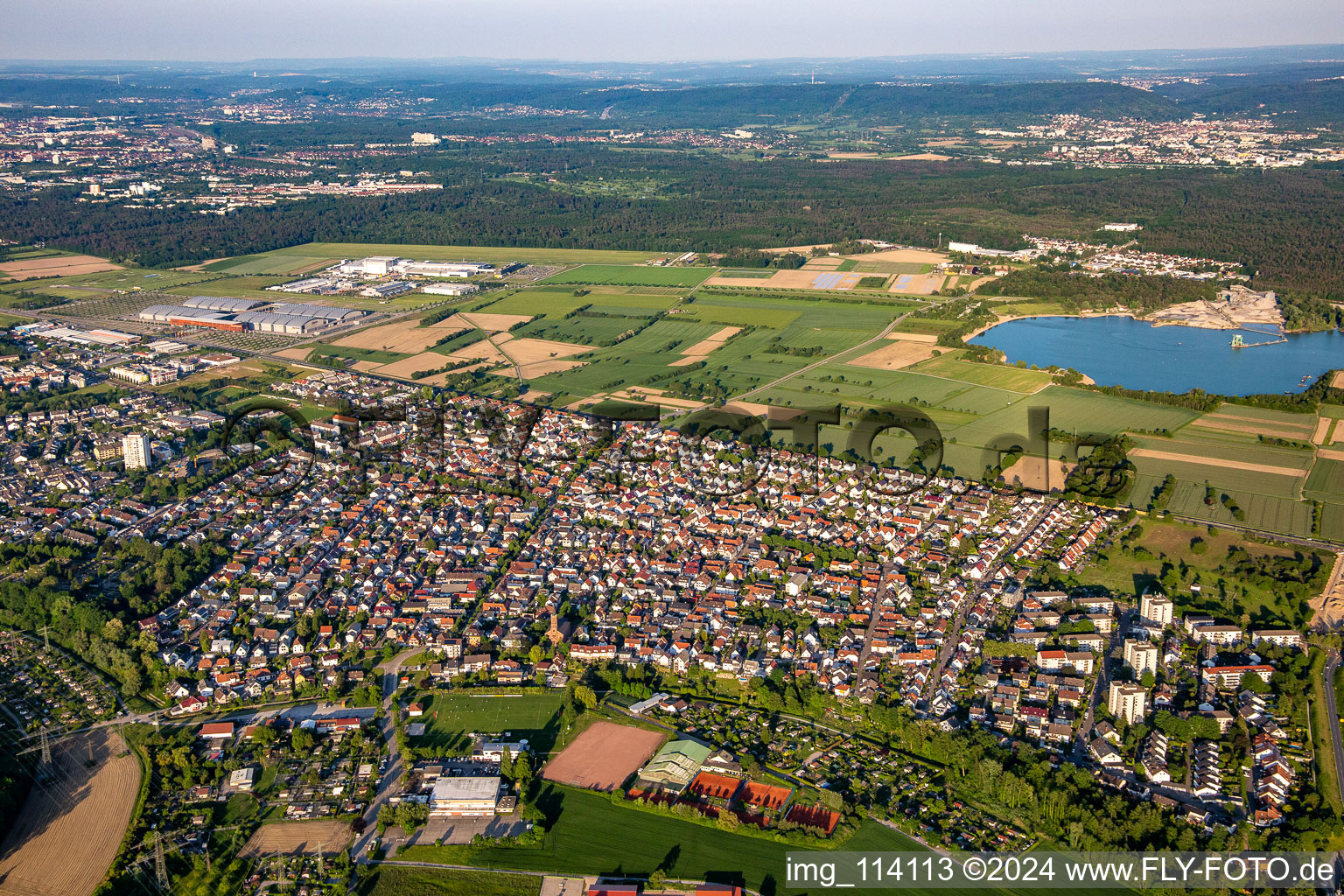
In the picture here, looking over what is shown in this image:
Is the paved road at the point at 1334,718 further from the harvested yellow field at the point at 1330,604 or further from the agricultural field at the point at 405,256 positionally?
the agricultural field at the point at 405,256

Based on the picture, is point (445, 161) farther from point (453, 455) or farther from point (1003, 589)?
point (1003, 589)

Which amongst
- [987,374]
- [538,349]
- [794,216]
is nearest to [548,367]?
[538,349]

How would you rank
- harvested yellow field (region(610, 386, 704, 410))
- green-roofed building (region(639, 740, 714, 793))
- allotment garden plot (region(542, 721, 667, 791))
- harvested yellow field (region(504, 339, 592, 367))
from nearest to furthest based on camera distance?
green-roofed building (region(639, 740, 714, 793)) → allotment garden plot (region(542, 721, 667, 791)) → harvested yellow field (region(610, 386, 704, 410)) → harvested yellow field (region(504, 339, 592, 367))

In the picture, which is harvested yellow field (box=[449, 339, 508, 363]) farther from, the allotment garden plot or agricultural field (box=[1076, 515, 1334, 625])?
agricultural field (box=[1076, 515, 1334, 625])

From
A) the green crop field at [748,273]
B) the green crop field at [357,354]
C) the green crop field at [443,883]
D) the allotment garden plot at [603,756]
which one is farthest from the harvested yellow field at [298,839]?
the green crop field at [748,273]

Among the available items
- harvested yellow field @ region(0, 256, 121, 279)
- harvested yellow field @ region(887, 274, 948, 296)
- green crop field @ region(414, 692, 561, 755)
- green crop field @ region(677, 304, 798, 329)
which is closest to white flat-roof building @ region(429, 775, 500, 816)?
green crop field @ region(414, 692, 561, 755)

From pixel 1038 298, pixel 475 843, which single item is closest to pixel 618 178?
pixel 1038 298
